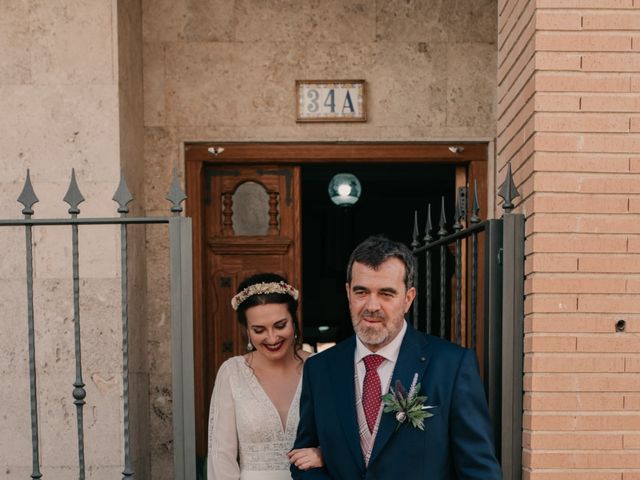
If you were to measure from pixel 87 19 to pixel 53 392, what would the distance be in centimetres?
242

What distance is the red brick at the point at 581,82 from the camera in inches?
115

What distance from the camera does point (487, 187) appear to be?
5836 mm

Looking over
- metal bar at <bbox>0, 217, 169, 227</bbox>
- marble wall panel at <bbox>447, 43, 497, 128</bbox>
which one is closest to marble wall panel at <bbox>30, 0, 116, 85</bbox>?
metal bar at <bbox>0, 217, 169, 227</bbox>

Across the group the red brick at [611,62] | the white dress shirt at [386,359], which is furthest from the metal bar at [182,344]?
the red brick at [611,62]

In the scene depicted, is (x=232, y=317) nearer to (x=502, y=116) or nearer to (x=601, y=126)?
(x=502, y=116)

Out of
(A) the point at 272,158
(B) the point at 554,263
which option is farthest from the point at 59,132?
(B) the point at 554,263

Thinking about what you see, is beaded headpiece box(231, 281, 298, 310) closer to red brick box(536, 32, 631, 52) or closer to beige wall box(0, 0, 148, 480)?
red brick box(536, 32, 631, 52)

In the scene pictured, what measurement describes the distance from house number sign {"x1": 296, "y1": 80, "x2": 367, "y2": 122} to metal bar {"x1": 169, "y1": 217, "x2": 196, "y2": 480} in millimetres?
2997

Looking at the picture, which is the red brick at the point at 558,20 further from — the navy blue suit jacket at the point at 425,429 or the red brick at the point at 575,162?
the navy blue suit jacket at the point at 425,429

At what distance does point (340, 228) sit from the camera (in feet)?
38.7

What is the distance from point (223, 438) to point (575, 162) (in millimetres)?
1848

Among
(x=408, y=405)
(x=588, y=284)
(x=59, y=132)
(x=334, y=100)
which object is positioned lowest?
(x=408, y=405)

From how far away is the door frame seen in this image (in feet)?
19.0

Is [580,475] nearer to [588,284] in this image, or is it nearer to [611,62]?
[588,284]
